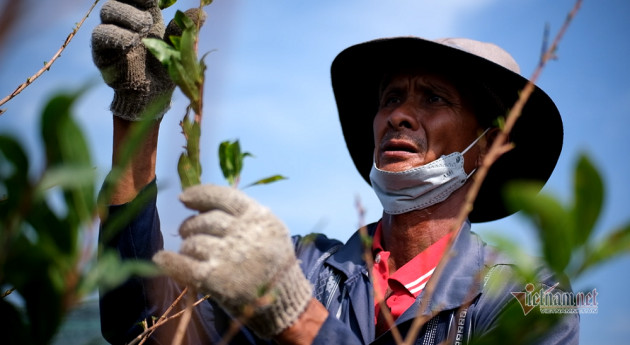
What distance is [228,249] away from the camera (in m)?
1.09

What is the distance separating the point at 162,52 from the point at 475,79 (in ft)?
5.72

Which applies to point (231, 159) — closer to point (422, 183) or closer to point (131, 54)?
point (131, 54)

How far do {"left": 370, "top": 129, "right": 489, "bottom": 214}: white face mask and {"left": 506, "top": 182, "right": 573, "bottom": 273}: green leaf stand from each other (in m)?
1.74

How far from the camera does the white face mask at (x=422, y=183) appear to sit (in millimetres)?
2301

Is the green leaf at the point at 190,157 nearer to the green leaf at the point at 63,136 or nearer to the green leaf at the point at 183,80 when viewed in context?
the green leaf at the point at 183,80

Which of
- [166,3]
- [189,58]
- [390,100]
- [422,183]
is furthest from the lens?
[390,100]

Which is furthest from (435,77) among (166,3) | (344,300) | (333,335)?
(333,335)

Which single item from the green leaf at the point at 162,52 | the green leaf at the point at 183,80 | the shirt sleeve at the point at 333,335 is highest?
the green leaf at the point at 162,52

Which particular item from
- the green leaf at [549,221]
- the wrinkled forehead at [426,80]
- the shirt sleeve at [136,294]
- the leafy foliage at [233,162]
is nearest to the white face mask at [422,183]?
the wrinkled forehead at [426,80]

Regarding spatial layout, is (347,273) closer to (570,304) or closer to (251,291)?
(251,291)

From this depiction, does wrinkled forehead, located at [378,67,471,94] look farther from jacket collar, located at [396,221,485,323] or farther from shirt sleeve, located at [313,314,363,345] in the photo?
shirt sleeve, located at [313,314,363,345]

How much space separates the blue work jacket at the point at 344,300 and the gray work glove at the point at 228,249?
329 mm

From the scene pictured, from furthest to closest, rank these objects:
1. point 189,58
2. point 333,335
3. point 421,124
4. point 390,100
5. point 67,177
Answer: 1. point 390,100
2. point 421,124
3. point 333,335
4. point 189,58
5. point 67,177

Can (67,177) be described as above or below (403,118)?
above
